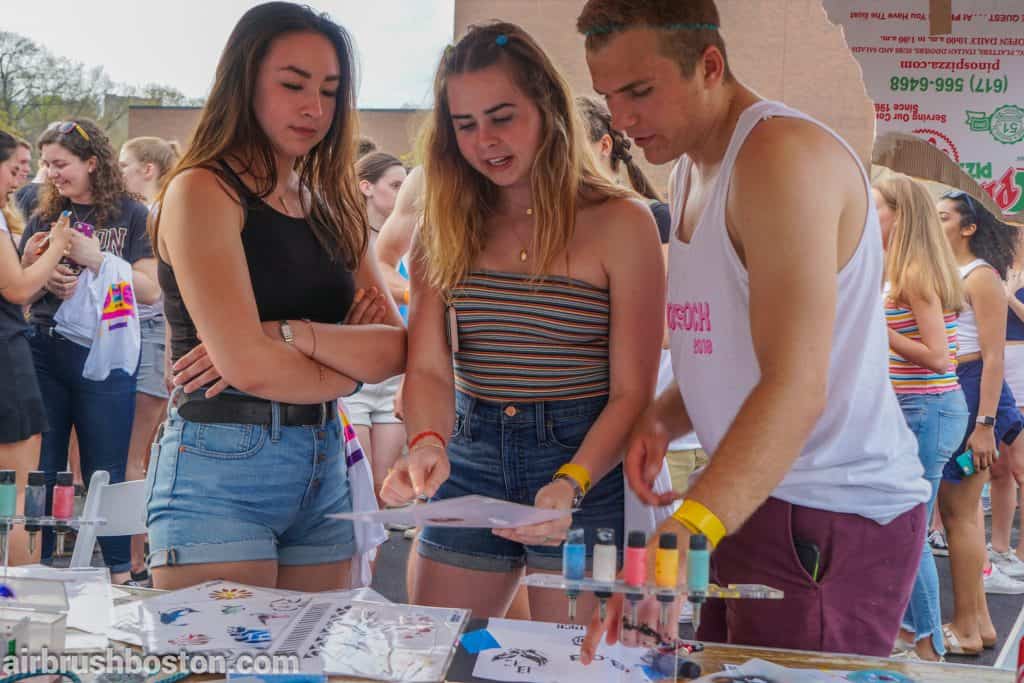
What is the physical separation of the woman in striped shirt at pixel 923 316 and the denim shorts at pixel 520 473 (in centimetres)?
229

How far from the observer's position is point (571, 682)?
1299 mm

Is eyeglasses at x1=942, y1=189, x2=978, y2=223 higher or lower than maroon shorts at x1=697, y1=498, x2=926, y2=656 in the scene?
higher

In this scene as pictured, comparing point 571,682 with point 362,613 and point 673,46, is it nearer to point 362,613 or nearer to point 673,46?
point 362,613

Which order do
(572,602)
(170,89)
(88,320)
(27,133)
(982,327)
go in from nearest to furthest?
(572,602) < (88,320) < (982,327) < (27,133) < (170,89)

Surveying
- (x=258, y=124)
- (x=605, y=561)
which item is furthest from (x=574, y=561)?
(x=258, y=124)

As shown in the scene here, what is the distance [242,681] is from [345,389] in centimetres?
66

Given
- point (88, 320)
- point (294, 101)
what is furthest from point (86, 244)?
point (294, 101)

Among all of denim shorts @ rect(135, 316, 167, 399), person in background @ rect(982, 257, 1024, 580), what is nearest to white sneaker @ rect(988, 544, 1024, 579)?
person in background @ rect(982, 257, 1024, 580)

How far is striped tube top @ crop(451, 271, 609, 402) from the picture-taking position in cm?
178

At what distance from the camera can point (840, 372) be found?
138 cm

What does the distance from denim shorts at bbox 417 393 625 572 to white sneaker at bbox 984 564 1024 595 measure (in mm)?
3609

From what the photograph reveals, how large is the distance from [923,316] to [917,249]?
0.24 metres

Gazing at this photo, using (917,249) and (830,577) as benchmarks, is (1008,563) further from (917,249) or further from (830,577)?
(830,577)

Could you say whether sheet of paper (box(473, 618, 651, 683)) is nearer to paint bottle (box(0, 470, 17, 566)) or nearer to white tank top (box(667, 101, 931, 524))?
white tank top (box(667, 101, 931, 524))
